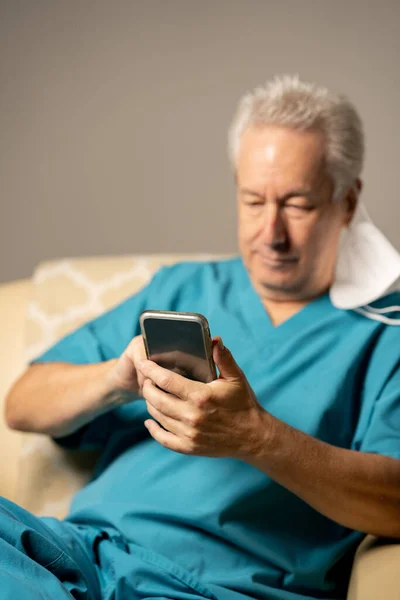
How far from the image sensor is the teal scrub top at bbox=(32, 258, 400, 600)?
123 centimetres

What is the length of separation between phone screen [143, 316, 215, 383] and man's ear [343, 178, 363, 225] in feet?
1.86

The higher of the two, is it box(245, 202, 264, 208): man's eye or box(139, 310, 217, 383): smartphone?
box(245, 202, 264, 208): man's eye

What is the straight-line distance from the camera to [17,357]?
1.67 metres

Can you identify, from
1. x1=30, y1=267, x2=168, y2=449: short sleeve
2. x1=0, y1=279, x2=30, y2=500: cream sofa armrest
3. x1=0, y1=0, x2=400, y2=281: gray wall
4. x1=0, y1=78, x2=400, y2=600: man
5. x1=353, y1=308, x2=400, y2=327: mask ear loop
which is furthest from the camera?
x1=0, y1=0, x2=400, y2=281: gray wall

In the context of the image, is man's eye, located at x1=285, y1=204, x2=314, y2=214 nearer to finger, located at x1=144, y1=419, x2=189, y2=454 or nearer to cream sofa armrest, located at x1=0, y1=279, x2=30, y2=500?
finger, located at x1=144, y1=419, x2=189, y2=454

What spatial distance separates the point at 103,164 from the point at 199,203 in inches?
12.8

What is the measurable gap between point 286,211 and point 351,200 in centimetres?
17

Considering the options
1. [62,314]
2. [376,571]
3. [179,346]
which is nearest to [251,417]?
[179,346]

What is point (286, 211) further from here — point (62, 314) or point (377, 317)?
point (62, 314)

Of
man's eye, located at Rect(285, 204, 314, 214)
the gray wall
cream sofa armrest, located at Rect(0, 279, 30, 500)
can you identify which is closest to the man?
man's eye, located at Rect(285, 204, 314, 214)

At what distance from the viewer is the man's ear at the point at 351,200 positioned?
148cm

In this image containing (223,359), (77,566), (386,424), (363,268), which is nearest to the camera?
(223,359)

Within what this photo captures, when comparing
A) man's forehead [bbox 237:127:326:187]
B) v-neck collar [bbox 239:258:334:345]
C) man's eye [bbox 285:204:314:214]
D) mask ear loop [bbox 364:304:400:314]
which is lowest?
v-neck collar [bbox 239:258:334:345]

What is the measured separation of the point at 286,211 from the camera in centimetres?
140
